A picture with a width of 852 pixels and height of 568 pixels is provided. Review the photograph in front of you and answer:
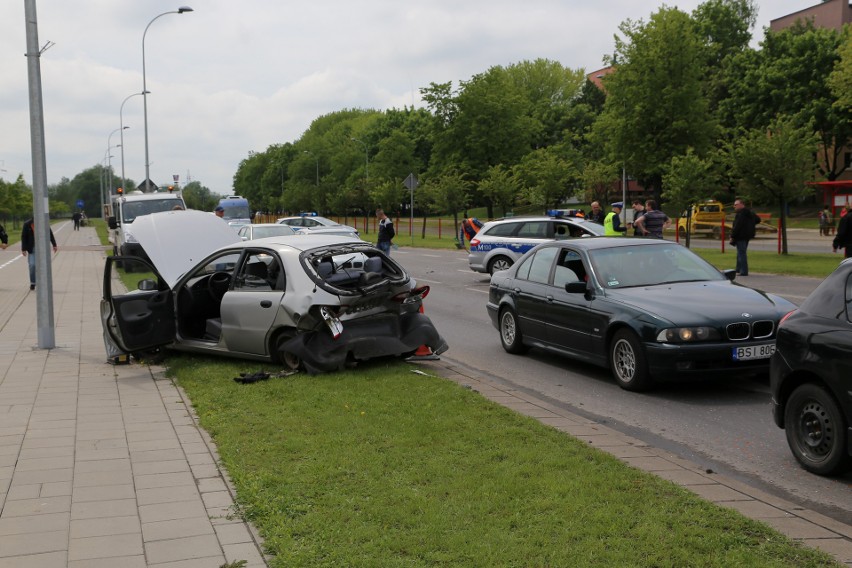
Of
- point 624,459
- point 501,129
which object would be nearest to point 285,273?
point 624,459

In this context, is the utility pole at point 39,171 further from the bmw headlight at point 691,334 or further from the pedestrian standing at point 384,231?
the pedestrian standing at point 384,231

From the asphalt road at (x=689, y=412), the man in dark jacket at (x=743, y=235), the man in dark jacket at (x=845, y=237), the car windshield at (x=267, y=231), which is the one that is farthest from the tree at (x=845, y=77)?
the asphalt road at (x=689, y=412)

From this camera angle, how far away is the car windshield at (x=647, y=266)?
30.4ft

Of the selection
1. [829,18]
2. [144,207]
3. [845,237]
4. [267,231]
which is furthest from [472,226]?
[829,18]

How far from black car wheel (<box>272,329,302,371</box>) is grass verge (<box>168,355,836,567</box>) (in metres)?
1.58

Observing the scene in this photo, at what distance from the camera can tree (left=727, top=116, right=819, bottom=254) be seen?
26.8 m

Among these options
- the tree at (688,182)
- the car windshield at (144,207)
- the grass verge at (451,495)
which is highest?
the tree at (688,182)

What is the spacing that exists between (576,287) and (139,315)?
4767 mm

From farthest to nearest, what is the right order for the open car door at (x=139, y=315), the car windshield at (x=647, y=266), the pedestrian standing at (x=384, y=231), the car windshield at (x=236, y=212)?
the car windshield at (x=236, y=212)
the pedestrian standing at (x=384, y=231)
the open car door at (x=139, y=315)
the car windshield at (x=647, y=266)

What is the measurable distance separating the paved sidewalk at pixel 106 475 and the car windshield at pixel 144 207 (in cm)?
1914

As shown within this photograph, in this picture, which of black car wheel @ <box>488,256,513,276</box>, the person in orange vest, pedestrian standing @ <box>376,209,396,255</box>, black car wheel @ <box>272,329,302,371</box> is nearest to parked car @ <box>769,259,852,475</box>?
black car wheel @ <box>272,329,302,371</box>

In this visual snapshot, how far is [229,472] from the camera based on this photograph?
18.3 ft

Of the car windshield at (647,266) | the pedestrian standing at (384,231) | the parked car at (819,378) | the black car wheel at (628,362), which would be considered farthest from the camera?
the pedestrian standing at (384,231)

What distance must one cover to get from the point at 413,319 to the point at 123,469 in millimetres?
4155
